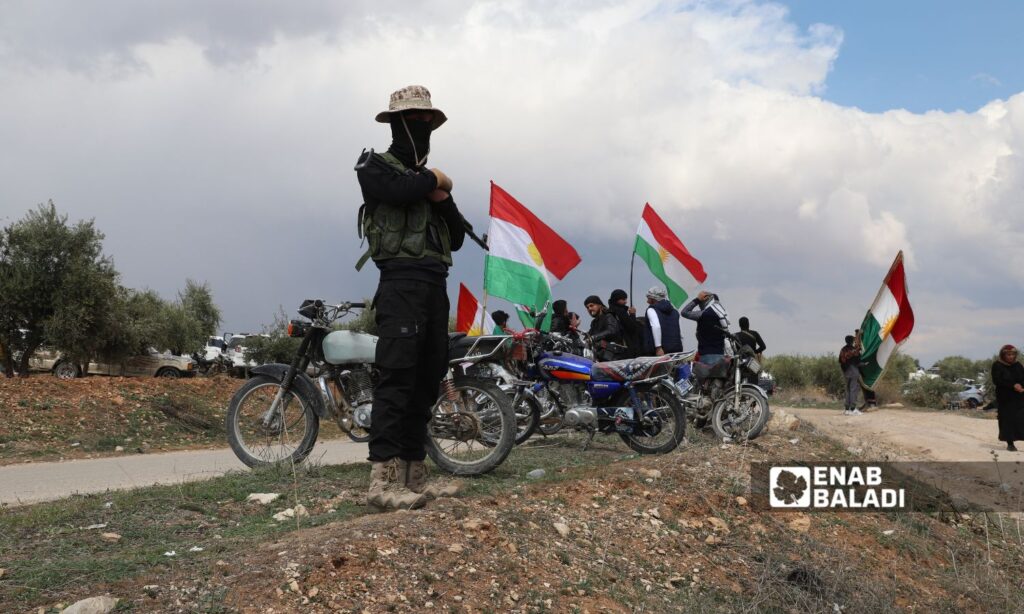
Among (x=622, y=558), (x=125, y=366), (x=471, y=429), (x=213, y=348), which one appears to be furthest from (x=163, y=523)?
(x=213, y=348)

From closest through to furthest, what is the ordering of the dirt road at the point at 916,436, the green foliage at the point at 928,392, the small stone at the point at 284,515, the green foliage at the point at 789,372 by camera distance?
the small stone at the point at 284,515, the dirt road at the point at 916,436, the green foliage at the point at 928,392, the green foliage at the point at 789,372

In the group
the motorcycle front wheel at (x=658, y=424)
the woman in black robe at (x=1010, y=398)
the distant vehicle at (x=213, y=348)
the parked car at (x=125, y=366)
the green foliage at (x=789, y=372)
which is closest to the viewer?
the motorcycle front wheel at (x=658, y=424)

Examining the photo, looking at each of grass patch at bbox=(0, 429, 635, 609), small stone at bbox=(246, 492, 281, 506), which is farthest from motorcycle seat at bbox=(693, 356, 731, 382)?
small stone at bbox=(246, 492, 281, 506)

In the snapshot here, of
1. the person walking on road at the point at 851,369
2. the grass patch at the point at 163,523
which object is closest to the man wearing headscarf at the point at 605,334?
the grass patch at the point at 163,523

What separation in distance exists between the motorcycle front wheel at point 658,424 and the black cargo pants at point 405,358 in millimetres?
3711

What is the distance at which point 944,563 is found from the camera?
17.1 ft

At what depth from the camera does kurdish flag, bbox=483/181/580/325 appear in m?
11.1

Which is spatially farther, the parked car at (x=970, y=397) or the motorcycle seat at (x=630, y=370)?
the parked car at (x=970, y=397)

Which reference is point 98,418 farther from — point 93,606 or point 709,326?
point 93,606

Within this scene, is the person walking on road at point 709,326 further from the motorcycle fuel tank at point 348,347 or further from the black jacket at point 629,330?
the motorcycle fuel tank at point 348,347

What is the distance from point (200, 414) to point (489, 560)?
10208 millimetres

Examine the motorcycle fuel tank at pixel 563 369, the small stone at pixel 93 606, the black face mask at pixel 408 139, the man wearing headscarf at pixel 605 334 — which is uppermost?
the black face mask at pixel 408 139

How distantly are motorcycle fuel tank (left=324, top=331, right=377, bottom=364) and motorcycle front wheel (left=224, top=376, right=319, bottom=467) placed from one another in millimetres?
431

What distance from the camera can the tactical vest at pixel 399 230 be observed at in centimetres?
465
